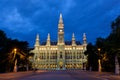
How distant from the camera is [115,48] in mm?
47531

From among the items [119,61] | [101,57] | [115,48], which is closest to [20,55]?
[101,57]

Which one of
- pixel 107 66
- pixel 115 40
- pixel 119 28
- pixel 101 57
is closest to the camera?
pixel 119 28

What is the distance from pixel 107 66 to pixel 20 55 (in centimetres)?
2932

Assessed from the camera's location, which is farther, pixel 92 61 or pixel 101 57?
pixel 92 61

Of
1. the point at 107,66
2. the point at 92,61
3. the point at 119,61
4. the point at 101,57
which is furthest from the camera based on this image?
the point at 92,61

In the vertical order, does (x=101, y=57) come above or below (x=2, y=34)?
below

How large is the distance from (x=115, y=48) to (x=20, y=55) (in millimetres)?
53094

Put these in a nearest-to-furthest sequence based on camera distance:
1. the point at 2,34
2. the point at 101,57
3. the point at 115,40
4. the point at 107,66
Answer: the point at 115,40, the point at 2,34, the point at 107,66, the point at 101,57

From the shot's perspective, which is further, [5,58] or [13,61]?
[13,61]

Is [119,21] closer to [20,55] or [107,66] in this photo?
[107,66]

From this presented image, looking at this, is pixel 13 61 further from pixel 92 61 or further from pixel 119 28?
pixel 119 28

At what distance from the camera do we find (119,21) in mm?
45812

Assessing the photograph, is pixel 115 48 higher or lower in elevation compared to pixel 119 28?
lower

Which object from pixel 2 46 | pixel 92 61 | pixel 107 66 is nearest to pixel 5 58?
pixel 2 46
